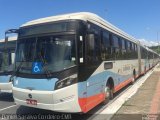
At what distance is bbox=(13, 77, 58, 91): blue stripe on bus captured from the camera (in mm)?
8000

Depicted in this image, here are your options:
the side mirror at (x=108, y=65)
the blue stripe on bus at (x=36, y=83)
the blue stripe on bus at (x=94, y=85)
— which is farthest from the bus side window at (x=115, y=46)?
the blue stripe on bus at (x=36, y=83)

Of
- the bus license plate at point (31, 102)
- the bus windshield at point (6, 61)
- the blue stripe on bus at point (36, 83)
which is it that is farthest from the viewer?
the bus windshield at point (6, 61)

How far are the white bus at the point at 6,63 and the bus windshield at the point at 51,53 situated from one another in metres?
3.97

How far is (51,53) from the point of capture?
8258 mm

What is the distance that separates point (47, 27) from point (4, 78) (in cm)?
495

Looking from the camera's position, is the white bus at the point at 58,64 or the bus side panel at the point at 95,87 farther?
the bus side panel at the point at 95,87

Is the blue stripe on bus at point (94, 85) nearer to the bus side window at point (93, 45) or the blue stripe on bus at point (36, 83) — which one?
the bus side window at point (93, 45)

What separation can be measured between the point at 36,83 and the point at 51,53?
940 mm

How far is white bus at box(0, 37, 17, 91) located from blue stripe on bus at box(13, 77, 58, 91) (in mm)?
3858

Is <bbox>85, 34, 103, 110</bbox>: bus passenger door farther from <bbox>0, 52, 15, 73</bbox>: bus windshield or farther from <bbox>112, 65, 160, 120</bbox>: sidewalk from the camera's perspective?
<bbox>0, 52, 15, 73</bbox>: bus windshield

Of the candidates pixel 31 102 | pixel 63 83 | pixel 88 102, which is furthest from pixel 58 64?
pixel 88 102

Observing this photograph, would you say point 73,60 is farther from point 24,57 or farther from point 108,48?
point 108,48

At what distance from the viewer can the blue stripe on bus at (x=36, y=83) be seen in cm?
800

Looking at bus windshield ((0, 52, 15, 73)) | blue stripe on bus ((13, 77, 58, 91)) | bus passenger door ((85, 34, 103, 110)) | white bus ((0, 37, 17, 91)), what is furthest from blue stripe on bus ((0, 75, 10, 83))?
bus passenger door ((85, 34, 103, 110))
